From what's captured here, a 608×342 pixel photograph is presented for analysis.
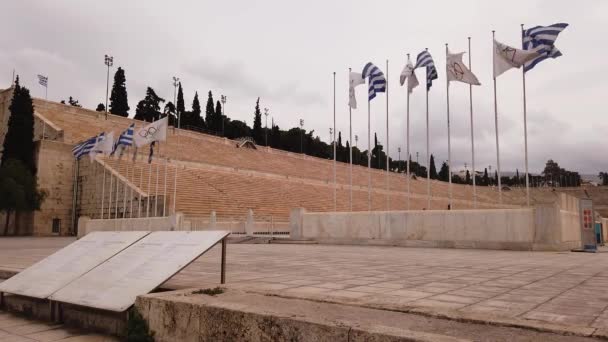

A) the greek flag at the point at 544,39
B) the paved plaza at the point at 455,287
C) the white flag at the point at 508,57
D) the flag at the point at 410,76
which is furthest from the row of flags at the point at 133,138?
the paved plaza at the point at 455,287

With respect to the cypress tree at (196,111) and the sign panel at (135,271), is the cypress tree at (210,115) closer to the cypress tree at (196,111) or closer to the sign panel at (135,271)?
the cypress tree at (196,111)

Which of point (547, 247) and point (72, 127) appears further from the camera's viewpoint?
point (72, 127)

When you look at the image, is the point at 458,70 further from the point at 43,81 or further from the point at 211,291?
the point at 43,81

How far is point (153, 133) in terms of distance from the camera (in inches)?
947

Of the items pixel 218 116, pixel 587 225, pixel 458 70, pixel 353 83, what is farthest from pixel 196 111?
pixel 587 225

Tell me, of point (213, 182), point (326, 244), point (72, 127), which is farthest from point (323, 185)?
point (326, 244)

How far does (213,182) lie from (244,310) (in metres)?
32.3

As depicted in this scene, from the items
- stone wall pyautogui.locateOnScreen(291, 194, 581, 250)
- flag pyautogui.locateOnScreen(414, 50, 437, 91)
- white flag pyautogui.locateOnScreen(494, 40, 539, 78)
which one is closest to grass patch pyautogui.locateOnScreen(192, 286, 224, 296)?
stone wall pyautogui.locateOnScreen(291, 194, 581, 250)

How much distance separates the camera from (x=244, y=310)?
142 inches

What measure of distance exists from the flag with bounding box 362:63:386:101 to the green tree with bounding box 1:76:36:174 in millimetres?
25612

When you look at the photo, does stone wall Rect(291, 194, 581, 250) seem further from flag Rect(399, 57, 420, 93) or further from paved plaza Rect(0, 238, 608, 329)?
flag Rect(399, 57, 420, 93)

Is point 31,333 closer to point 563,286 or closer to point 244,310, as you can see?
point 244,310

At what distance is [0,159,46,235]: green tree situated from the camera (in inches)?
1118

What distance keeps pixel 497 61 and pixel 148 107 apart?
5733 centimetres
